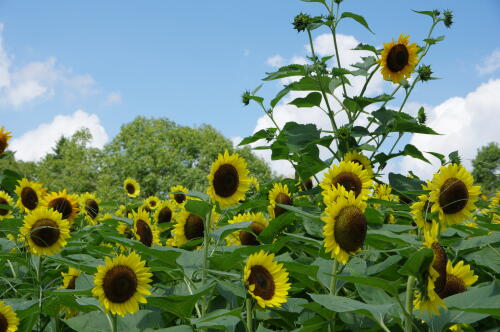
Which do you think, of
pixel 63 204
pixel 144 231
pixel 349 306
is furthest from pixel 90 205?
pixel 349 306

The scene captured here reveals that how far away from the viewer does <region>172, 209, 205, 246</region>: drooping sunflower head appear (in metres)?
2.74

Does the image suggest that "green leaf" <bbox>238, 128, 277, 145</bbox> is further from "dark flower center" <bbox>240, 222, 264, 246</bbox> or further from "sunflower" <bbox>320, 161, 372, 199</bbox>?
"sunflower" <bbox>320, 161, 372, 199</bbox>

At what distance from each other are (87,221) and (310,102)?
2591mm

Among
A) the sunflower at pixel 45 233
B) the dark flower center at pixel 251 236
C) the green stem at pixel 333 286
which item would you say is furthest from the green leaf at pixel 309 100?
the green stem at pixel 333 286

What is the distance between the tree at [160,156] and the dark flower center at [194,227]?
30556 millimetres

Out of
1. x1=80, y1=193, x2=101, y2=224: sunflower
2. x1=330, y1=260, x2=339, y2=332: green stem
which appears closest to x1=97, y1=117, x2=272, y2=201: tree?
x1=80, y1=193, x2=101, y2=224: sunflower

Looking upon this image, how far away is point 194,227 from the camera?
2.73 meters

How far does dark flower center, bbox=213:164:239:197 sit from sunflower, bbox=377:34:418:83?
1723 millimetres

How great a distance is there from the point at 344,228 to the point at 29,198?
3.11 m

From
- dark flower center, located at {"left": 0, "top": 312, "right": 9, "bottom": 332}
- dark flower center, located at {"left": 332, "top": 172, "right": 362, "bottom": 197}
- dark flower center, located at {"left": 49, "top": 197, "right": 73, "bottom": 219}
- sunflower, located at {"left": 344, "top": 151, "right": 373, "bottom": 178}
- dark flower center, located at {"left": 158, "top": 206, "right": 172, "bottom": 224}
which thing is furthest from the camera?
dark flower center, located at {"left": 158, "top": 206, "right": 172, "bottom": 224}

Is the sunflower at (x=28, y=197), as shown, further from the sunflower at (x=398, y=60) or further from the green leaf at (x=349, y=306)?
the green leaf at (x=349, y=306)

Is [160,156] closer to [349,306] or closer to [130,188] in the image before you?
[130,188]

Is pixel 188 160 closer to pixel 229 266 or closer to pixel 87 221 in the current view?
pixel 87 221

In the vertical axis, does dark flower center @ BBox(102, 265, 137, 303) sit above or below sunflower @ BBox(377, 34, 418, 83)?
below
